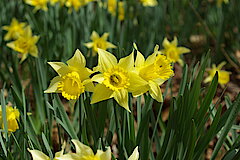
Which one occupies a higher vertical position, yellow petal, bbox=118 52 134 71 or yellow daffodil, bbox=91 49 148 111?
yellow petal, bbox=118 52 134 71

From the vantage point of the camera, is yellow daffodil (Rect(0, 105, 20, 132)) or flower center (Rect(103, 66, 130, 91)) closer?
flower center (Rect(103, 66, 130, 91))

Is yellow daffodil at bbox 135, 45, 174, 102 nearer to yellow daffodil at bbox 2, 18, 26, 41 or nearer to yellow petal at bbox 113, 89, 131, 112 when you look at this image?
yellow petal at bbox 113, 89, 131, 112

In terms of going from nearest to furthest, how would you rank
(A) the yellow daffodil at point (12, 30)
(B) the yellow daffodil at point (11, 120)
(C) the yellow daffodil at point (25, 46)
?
(B) the yellow daffodil at point (11, 120) → (C) the yellow daffodil at point (25, 46) → (A) the yellow daffodil at point (12, 30)

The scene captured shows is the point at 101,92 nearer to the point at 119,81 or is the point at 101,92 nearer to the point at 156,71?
the point at 119,81

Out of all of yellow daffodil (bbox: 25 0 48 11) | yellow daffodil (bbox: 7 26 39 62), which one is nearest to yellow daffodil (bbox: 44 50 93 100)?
yellow daffodil (bbox: 7 26 39 62)

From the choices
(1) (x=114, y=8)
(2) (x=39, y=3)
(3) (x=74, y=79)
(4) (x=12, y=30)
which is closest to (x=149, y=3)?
(1) (x=114, y=8)

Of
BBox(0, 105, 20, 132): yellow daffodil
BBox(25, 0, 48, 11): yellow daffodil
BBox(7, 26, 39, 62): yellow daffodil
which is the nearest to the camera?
BBox(0, 105, 20, 132): yellow daffodil

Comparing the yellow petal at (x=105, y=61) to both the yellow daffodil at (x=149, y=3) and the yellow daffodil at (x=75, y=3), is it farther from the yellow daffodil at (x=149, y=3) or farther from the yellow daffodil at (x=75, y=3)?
the yellow daffodil at (x=149, y=3)

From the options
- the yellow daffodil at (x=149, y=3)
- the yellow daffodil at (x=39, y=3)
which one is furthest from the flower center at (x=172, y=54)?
the yellow daffodil at (x=39, y=3)
